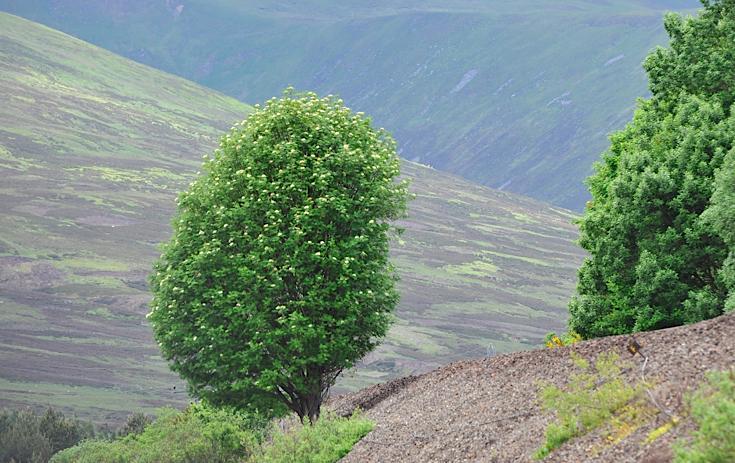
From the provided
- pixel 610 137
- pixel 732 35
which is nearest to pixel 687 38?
pixel 732 35

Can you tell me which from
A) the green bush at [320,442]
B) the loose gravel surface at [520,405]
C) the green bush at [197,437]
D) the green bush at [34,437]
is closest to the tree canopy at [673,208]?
the loose gravel surface at [520,405]

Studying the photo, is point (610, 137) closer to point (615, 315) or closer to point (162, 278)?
point (615, 315)

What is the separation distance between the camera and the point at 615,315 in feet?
133

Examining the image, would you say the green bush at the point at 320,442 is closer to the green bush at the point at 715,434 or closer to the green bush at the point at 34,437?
the green bush at the point at 715,434

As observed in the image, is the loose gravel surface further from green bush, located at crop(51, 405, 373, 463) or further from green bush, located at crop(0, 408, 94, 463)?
green bush, located at crop(0, 408, 94, 463)

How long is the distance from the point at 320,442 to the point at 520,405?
6945 mm

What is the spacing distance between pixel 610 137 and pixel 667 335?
1152 inches

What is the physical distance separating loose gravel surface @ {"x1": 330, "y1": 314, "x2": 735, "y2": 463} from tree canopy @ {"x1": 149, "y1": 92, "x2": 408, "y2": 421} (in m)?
3.02

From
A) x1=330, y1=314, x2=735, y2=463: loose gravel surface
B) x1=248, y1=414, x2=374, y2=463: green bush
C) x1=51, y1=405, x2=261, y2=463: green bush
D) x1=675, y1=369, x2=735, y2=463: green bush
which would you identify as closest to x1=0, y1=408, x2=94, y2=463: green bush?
x1=51, y1=405, x2=261, y2=463: green bush

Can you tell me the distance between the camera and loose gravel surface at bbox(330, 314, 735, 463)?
1734 cm

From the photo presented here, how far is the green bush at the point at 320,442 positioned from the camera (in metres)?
27.8

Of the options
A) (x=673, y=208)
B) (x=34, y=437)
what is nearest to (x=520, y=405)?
(x=673, y=208)

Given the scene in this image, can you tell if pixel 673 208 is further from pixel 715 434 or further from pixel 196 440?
pixel 196 440

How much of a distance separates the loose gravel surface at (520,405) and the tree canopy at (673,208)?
28.9ft
